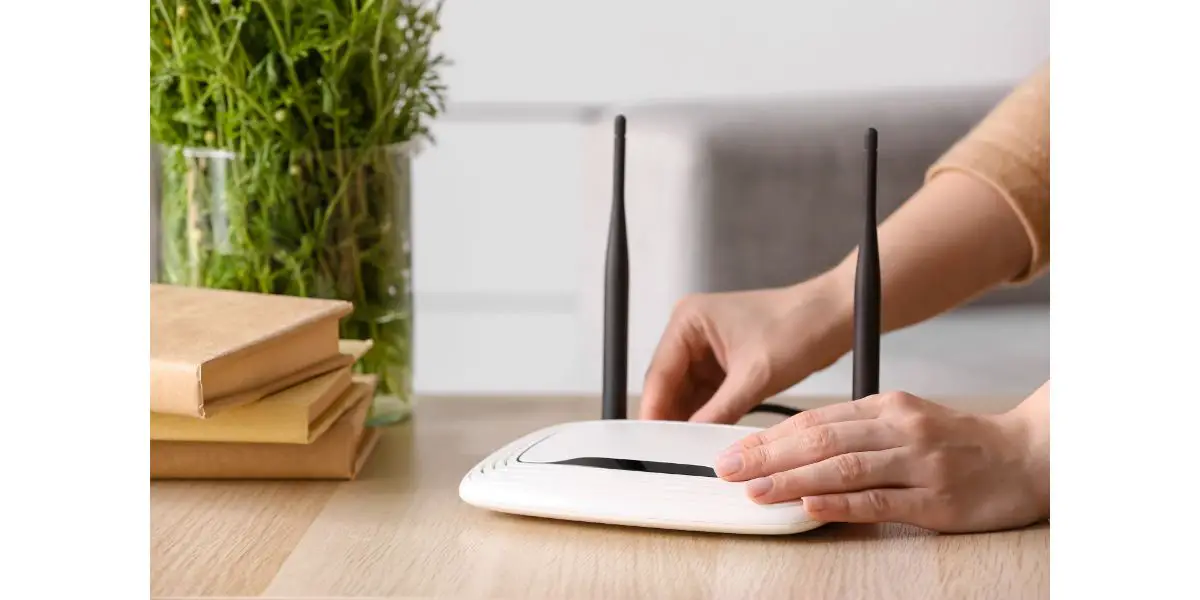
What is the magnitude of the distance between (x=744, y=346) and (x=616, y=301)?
0.41 feet

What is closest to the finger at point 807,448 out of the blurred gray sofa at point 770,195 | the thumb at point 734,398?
the thumb at point 734,398

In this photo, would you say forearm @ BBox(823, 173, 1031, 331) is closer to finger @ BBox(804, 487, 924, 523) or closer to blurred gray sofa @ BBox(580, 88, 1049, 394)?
finger @ BBox(804, 487, 924, 523)

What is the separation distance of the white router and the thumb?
0.06m

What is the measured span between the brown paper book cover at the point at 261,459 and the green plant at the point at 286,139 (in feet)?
0.43

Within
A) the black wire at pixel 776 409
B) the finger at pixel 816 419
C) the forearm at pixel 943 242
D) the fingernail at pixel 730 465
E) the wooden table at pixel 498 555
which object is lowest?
the wooden table at pixel 498 555

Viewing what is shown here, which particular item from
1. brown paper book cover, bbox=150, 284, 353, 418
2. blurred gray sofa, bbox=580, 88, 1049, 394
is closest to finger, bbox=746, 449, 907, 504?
brown paper book cover, bbox=150, 284, 353, 418

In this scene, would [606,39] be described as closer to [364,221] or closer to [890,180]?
Result: [890,180]

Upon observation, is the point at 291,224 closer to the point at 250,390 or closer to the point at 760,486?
the point at 250,390

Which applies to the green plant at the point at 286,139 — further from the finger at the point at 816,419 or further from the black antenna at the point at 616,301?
the finger at the point at 816,419

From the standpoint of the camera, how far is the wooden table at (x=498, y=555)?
2.11ft

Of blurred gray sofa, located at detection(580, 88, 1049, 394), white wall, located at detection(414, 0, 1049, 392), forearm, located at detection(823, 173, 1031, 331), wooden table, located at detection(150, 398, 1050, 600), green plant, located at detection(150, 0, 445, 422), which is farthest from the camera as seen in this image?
white wall, located at detection(414, 0, 1049, 392)

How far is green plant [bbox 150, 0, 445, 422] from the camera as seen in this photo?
34.3 inches

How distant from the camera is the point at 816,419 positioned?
2.39 feet
